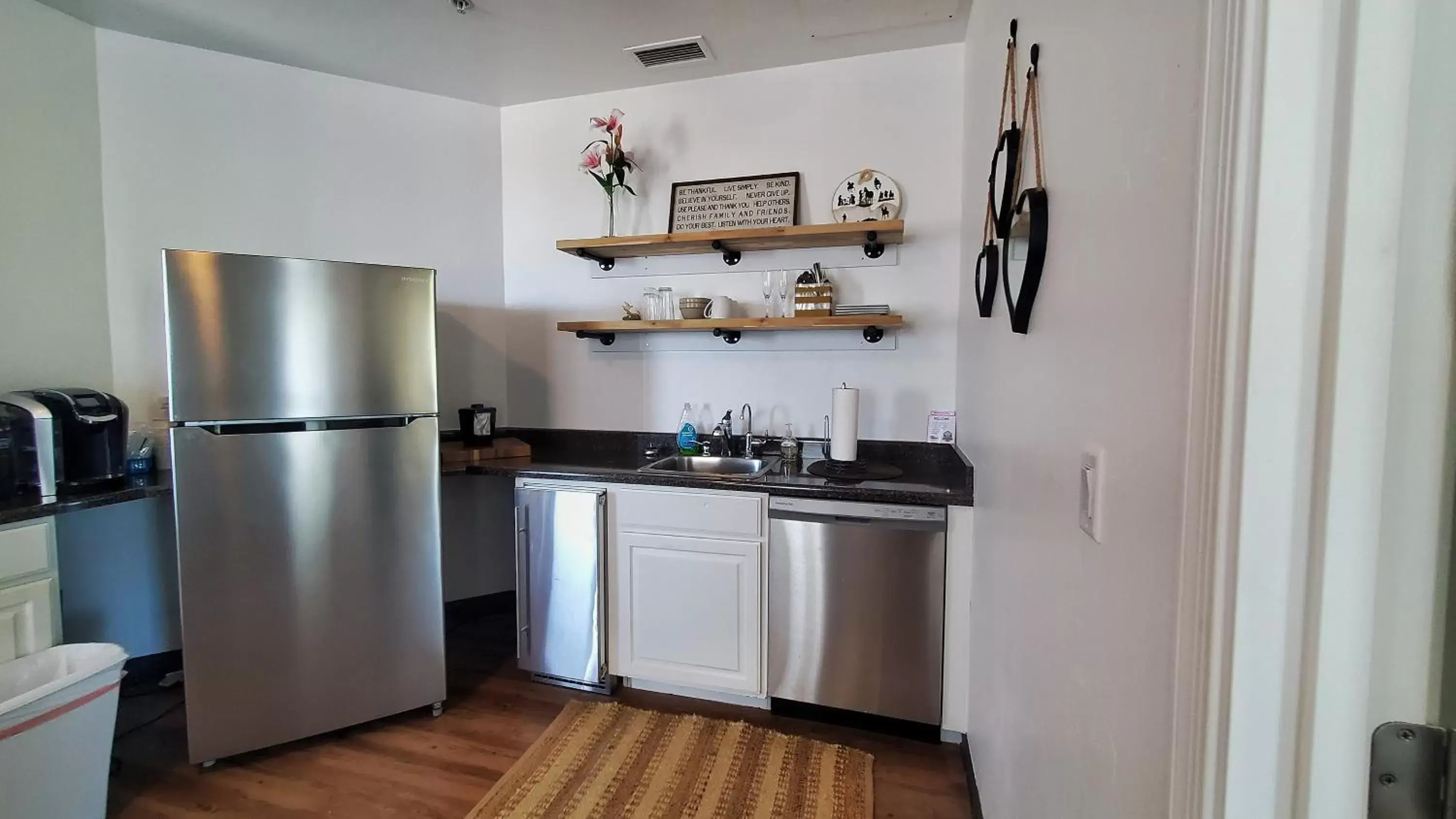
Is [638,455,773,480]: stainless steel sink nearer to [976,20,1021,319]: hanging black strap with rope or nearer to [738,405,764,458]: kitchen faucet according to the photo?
[738,405,764,458]: kitchen faucet

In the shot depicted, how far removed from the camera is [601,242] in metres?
2.46

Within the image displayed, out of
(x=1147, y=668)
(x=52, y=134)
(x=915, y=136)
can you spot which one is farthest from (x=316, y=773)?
(x=915, y=136)

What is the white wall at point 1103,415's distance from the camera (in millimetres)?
495

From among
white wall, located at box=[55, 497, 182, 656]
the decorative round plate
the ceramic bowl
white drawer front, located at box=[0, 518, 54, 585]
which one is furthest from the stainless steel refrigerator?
the decorative round plate

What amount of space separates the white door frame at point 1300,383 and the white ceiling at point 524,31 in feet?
6.76

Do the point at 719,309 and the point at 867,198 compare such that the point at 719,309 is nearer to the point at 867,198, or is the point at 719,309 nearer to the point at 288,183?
the point at 867,198

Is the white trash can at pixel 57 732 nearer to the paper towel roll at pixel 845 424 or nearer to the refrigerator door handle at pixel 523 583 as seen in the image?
the refrigerator door handle at pixel 523 583

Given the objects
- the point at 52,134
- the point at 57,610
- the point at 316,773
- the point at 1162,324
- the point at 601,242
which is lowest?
the point at 316,773

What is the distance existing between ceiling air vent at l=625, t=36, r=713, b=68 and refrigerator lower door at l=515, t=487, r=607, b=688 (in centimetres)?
183

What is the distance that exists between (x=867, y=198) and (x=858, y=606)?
5.42 ft

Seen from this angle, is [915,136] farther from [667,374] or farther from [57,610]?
[57,610]

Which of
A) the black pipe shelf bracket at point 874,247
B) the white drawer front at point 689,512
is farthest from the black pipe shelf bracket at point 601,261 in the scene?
the black pipe shelf bracket at point 874,247

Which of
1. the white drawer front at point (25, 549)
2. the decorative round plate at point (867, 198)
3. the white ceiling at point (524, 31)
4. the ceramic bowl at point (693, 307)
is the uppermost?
the white ceiling at point (524, 31)

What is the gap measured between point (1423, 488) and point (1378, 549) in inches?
1.9
